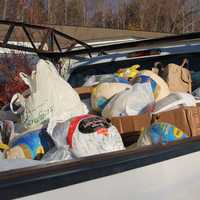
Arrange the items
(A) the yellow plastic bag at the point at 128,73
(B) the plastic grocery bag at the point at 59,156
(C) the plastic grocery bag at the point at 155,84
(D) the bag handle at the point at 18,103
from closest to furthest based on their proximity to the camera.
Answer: (B) the plastic grocery bag at the point at 59,156, (D) the bag handle at the point at 18,103, (C) the plastic grocery bag at the point at 155,84, (A) the yellow plastic bag at the point at 128,73

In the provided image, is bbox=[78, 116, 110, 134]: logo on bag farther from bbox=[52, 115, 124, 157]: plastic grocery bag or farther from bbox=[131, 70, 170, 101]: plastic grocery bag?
bbox=[131, 70, 170, 101]: plastic grocery bag

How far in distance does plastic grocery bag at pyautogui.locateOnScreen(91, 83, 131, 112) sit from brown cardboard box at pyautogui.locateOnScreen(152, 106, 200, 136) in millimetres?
680

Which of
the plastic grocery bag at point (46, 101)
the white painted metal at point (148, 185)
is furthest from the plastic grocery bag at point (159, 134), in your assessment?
the plastic grocery bag at point (46, 101)

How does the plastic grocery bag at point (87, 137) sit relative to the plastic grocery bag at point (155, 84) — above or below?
below

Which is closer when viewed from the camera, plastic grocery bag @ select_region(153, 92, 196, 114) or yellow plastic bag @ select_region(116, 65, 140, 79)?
plastic grocery bag @ select_region(153, 92, 196, 114)

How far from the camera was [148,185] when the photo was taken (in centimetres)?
225

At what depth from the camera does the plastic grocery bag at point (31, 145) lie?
2.90 metres

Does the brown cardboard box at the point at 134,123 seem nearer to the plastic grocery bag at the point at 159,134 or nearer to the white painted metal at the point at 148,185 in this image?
the plastic grocery bag at the point at 159,134

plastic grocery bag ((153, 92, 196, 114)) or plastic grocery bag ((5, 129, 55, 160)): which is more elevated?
plastic grocery bag ((153, 92, 196, 114))

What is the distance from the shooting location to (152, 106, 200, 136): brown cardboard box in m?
3.19

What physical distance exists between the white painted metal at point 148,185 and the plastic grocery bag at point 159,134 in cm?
35

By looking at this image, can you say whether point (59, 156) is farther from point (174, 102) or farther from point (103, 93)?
point (103, 93)

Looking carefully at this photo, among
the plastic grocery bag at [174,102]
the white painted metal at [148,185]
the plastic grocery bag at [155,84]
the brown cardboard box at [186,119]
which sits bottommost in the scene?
the white painted metal at [148,185]

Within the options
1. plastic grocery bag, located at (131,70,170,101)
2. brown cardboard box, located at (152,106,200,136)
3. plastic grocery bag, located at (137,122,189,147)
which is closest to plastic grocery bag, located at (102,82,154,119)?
plastic grocery bag, located at (131,70,170,101)
